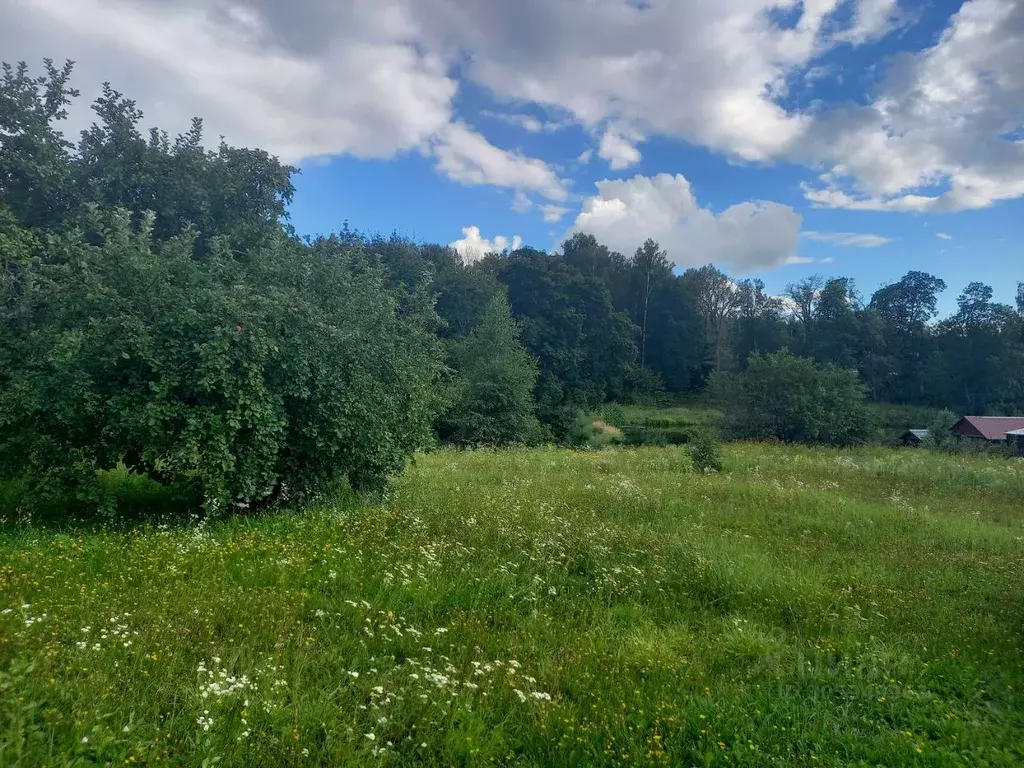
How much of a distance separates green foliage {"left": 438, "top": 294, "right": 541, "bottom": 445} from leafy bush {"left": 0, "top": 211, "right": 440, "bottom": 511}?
67.3 feet

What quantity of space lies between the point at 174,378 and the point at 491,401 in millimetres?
25315

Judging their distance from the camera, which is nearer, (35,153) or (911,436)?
(35,153)

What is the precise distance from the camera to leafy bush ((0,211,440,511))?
7098 mm

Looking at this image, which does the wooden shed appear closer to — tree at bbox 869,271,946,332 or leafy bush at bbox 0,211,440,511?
tree at bbox 869,271,946,332

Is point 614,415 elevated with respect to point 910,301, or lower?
lower

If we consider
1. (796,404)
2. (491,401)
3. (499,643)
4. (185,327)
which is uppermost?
(185,327)

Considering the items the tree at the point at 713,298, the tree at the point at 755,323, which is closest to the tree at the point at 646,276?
the tree at the point at 713,298

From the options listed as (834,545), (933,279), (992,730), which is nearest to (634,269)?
(933,279)

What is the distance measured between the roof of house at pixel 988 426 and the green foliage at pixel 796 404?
788cm

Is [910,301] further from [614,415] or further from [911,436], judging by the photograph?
Answer: [614,415]

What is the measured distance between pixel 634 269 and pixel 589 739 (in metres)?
69.7

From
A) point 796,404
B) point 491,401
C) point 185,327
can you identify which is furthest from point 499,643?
point 796,404

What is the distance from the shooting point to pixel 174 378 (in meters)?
7.18

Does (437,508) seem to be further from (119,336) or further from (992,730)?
(992,730)
